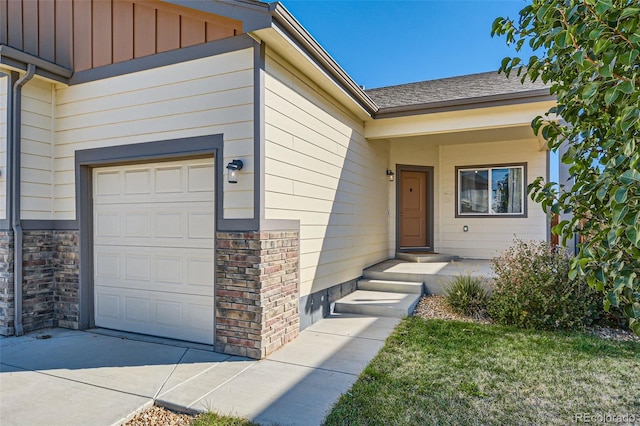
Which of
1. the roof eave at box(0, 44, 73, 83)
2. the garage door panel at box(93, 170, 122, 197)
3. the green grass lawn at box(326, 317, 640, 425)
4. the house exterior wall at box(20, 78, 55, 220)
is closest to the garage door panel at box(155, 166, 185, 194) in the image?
the garage door panel at box(93, 170, 122, 197)

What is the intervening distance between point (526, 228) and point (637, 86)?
26.7ft

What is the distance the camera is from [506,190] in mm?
8953

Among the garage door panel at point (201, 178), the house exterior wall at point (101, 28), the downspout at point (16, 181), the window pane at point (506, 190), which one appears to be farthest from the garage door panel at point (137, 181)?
the window pane at point (506, 190)

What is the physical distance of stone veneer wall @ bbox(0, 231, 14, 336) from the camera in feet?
16.1

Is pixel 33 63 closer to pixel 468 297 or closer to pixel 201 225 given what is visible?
pixel 201 225

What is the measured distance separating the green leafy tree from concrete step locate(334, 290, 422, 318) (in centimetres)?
406

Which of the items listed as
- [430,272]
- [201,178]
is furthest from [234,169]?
[430,272]

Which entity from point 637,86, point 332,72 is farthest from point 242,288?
point 637,86

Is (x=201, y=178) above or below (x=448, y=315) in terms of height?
above

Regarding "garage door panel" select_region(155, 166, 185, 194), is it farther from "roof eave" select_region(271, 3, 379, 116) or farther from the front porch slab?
the front porch slab

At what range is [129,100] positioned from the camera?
16.2ft

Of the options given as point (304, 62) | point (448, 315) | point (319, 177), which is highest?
point (304, 62)

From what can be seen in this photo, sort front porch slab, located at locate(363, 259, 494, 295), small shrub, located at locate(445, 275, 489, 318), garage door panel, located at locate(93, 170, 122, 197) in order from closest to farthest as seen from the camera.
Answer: garage door panel, located at locate(93, 170, 122, 197) < small shrub, located at locate(445, 275, 489, 318) < front porch slab, located at locate(363, 259, 494, 295)

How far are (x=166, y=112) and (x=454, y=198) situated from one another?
7.16 metres
